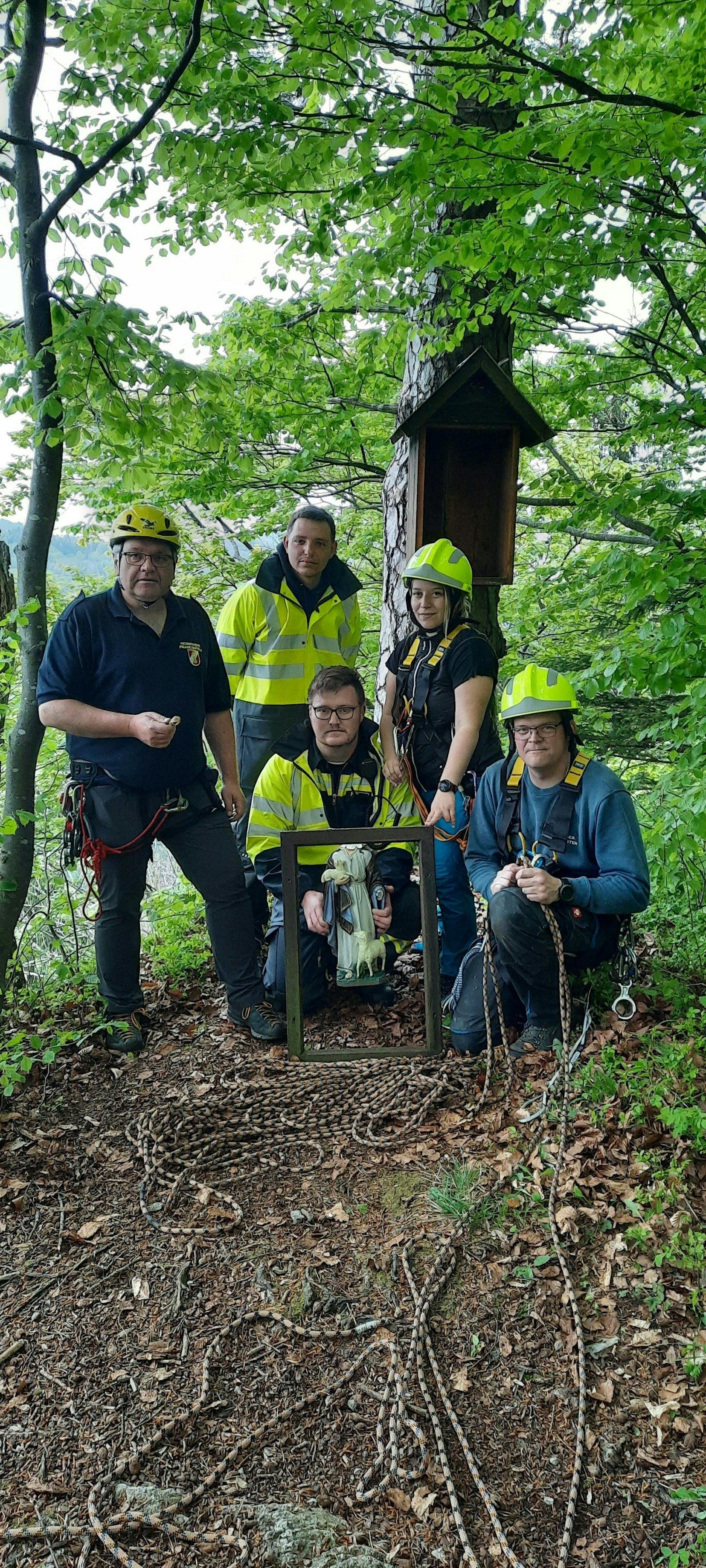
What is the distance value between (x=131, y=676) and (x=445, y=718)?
5.32ft

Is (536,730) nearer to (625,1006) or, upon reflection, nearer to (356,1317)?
(625,1006)

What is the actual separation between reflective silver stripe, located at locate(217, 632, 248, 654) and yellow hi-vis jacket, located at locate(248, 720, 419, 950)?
617mm

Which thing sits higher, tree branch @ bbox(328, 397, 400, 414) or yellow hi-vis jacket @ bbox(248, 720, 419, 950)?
tree branch @ bbox(328, 397, 400, 414)

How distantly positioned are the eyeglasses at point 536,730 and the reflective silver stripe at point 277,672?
152 centimetres

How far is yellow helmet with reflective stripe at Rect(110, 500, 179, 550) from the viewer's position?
13.7 feet

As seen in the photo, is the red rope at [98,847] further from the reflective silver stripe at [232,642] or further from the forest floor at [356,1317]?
the reflective silver stripe at [232,642]

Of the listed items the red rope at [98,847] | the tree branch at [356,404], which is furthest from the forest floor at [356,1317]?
the tree branch at [356,404]

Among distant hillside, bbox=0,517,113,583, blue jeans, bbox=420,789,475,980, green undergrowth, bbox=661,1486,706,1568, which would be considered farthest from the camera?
blue jeans, bbox=420,789,475,980

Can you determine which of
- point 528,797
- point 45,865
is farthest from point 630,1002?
point 45,865

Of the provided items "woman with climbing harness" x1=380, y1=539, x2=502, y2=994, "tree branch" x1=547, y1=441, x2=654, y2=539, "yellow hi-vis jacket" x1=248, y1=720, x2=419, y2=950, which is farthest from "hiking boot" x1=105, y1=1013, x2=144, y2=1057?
"tree branch" x1=547, y1=441, x2=654, y2=539

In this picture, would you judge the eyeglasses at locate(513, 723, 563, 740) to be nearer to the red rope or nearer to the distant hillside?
the red rope

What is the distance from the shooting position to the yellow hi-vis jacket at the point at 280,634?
5.11 metres

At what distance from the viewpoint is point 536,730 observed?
4113mm

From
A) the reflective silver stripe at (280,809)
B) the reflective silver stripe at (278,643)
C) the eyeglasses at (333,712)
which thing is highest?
the reflective silver stripe at (278,643)
